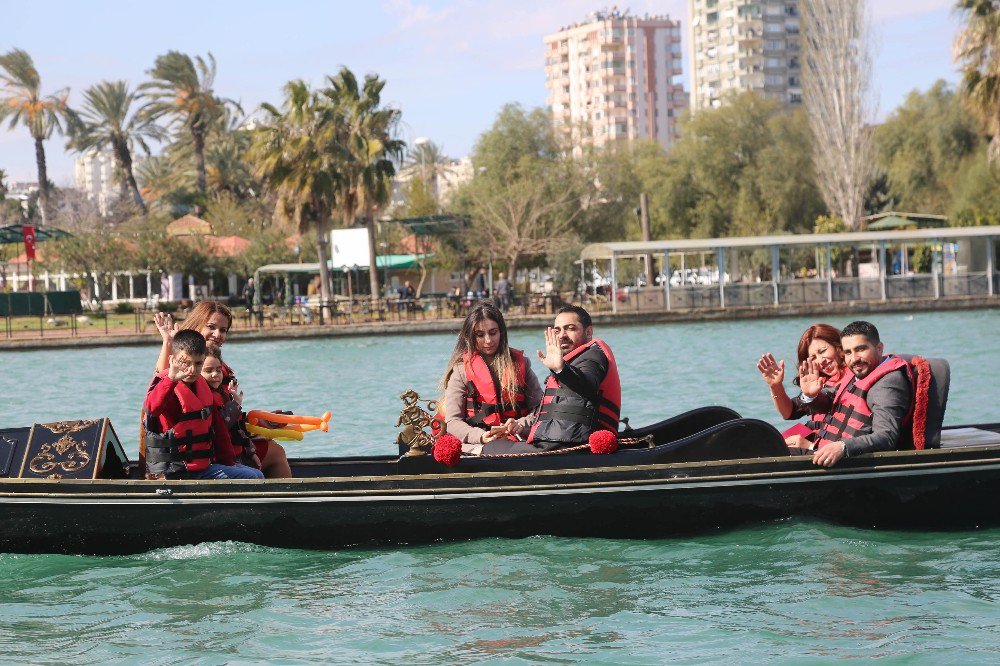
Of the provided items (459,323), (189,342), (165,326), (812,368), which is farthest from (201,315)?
(459,323)

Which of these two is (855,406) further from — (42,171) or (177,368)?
(42,171)

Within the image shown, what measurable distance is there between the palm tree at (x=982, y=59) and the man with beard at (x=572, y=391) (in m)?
33.6

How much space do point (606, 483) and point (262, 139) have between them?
34485 millimetres

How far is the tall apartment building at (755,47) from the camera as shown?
117 m

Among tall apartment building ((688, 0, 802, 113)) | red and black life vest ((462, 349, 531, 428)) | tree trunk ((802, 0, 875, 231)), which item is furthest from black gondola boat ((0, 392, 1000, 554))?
tall apartment building ((688, 0, 802, 113))

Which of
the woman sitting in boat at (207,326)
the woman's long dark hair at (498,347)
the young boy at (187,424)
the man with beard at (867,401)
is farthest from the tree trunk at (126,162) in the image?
the man with beard at (867,401)

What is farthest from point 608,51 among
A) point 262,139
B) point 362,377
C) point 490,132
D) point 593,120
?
point 362,377

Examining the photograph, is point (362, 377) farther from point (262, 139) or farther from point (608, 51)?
point (608, 51)

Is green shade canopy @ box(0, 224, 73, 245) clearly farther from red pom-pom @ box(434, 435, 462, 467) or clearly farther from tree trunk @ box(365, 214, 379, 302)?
red pom-pom @ box(434, 435, 462, 467)

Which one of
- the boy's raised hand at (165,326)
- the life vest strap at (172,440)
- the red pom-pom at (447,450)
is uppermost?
the boy's raised hand at (165,326)

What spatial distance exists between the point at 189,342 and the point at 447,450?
1.73 meters

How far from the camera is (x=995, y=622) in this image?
270 inches

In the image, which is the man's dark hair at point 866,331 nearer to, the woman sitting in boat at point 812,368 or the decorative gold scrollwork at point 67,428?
the woman sitting in boat at point 812,368

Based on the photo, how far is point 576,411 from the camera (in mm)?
8062
